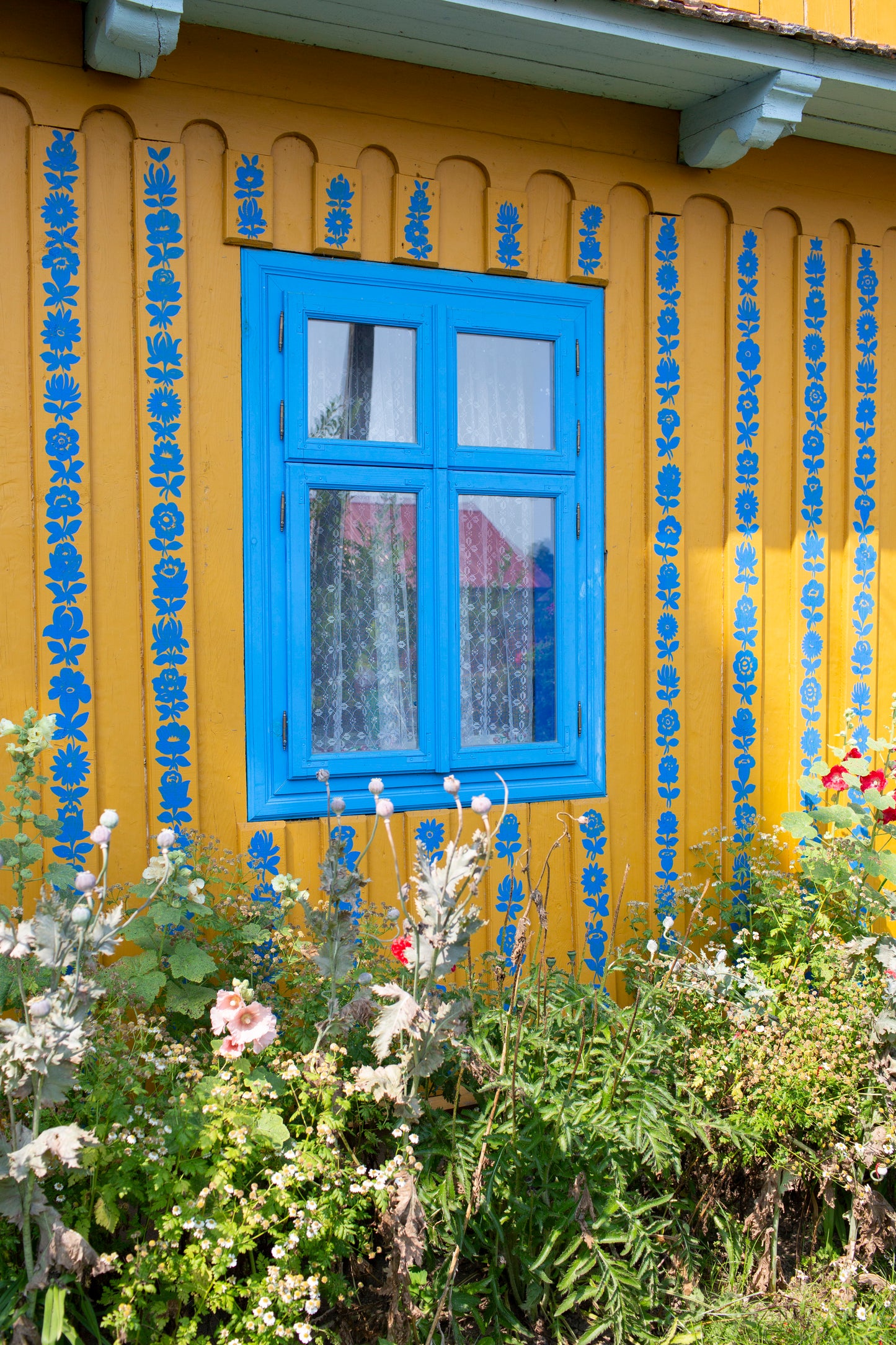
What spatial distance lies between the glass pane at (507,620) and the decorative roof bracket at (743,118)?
1.50m

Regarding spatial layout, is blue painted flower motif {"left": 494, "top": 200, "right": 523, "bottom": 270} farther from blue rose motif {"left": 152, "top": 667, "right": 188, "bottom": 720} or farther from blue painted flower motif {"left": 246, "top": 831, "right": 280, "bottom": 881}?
blue painted flower motif {"left": 246, "top": 831, "right": 280, "bottom": 881}

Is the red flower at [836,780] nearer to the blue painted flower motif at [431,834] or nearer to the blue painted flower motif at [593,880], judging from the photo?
the blue painted flower motif at [593,880]

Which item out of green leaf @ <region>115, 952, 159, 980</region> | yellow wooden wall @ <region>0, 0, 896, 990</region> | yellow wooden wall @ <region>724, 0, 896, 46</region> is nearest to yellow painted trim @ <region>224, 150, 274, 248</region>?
yellow wooden wall @ <region>0, 0, 896, 990</region>

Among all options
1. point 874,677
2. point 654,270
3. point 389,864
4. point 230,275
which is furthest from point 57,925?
point 874,677

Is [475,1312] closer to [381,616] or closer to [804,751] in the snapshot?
[381,616]

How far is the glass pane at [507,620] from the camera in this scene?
3.97 m

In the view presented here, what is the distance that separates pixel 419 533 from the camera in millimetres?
3854

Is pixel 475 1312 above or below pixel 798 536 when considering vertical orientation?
below

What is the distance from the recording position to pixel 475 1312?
2.76 metres

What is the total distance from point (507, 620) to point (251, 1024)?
185cm

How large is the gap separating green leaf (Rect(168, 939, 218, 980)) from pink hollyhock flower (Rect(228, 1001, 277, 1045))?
0.96 feet

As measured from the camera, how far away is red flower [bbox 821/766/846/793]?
4062 mm

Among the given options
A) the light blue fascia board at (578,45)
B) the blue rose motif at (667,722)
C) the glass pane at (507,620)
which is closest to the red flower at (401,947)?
the glass pane at (507,620)

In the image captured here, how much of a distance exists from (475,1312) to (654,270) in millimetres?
3657
